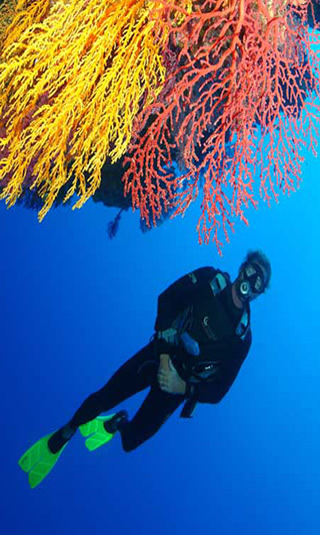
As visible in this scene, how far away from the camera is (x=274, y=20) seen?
1.98 metres

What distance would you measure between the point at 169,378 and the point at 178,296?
2.95 feet

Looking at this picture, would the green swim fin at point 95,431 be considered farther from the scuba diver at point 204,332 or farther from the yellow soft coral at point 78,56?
the yellow soft coral at point 78,56

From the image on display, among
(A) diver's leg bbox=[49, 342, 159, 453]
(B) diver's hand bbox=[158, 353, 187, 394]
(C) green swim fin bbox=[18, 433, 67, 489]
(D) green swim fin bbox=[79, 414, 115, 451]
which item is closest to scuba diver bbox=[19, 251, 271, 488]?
(B) diver's hand bbox=[158, 353, 187, 394]

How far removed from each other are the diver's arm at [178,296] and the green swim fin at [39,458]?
2.90 metres

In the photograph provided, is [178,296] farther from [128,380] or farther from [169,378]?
[128,380]

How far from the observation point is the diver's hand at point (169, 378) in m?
4.09

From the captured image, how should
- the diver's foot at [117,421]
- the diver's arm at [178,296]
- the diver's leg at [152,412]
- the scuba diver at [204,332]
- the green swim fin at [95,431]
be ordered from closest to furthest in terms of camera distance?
1. the diver's arm at [178,296]
2. the scuba diver at [204,332]
3. the diver's leg at [152,412]
4. the diver's foot at [117,421]
5. the green swim fin at [95,431]

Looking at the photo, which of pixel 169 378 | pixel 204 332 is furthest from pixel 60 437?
pixel 204 332

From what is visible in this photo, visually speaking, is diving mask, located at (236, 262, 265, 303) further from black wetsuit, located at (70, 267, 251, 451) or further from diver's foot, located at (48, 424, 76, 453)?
diver's foot, located at (48, 424, 76, 453)

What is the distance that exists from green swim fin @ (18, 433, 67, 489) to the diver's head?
3.31 meters

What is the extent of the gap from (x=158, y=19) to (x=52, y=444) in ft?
17.2

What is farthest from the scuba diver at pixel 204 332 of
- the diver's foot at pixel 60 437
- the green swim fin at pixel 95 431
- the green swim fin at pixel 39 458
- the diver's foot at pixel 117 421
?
the green swim fin at pixel 39 458

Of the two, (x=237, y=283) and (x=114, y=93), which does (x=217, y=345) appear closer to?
(x=237, y=283)

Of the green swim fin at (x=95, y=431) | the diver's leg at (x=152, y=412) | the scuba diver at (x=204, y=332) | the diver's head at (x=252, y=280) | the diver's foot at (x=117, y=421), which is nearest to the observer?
the scuba diver at (x=204, y=332)
